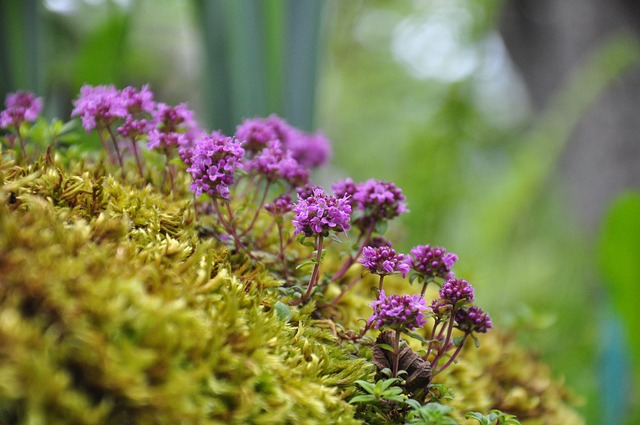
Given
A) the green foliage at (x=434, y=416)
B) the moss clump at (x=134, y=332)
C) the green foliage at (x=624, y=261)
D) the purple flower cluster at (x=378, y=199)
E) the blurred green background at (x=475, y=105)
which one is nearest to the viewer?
the moss clump at (x=134, y=332)

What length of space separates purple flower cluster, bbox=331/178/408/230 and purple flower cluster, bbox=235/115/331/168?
0.22 metres

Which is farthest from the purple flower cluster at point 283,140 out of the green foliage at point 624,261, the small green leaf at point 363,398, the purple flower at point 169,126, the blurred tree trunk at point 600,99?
the blurred tree trunk at point 600,99

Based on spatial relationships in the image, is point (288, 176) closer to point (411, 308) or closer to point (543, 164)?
point (411, 308)

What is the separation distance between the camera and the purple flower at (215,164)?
880mm

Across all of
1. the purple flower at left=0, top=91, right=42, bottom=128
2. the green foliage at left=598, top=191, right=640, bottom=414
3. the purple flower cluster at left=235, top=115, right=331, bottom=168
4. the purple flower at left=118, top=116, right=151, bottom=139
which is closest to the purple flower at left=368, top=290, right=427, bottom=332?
the purple flower cluster at left=235, top=115, right=331, bottom=168

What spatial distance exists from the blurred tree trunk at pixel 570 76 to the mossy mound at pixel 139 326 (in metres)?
3.97

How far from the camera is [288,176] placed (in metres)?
1.10

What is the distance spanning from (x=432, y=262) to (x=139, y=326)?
0.54m

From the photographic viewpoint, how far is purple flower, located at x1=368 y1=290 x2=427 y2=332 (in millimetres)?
806

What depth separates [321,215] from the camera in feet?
2.77

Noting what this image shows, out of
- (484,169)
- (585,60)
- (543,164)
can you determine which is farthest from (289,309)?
(484,169)

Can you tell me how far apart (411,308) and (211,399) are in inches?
13.6

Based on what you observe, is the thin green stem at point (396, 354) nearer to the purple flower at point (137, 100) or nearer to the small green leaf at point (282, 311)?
the small green leaf at point (282, 311)

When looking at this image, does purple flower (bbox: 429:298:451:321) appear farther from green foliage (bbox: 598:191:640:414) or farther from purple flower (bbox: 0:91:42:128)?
green foliage (bbox: 598:191:640:414)
